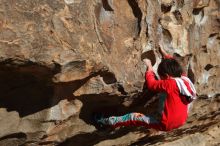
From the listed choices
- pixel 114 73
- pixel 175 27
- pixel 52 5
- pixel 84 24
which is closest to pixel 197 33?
pixel 175 27

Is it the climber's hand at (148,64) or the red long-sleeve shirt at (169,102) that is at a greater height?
the climber's hand at (148,64)

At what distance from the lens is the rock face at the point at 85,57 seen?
11.9ft

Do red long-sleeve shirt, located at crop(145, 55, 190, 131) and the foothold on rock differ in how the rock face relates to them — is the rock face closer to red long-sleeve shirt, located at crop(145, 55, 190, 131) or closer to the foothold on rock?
the foothold on rock

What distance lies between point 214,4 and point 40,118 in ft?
7.69

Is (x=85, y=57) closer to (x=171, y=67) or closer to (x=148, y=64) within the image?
(x=148, y=64)

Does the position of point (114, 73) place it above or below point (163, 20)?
Result: below

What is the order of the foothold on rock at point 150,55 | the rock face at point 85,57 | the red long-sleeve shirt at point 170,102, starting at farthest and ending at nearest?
the foothold on rock at point 150,55 < the red long-sleeve shirt at point 170,102 < the rock face at point 85,57

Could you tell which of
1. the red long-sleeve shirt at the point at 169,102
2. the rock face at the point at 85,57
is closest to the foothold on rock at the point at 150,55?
the rock face at the point at 85,57

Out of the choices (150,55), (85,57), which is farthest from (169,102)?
(85,57)

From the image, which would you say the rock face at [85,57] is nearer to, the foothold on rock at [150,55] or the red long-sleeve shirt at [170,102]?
the foothold on rock at [150,55]

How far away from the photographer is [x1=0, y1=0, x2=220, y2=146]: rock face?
11.9 ft

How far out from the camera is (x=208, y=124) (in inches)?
256

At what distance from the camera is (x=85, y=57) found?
384 cm

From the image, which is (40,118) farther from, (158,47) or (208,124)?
(208,124)
